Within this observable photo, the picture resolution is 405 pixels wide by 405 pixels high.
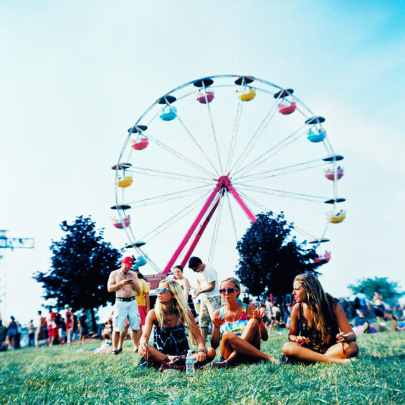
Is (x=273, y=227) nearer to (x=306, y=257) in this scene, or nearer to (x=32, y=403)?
(x=306, y=257)

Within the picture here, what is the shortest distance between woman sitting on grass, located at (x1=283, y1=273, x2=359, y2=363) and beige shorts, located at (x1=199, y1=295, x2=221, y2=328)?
9.28ft

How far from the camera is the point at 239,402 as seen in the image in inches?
87.9

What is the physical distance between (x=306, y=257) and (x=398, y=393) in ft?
62.9

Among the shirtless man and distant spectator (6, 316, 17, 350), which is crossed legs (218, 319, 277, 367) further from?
distant spectator (6, 316, 17, 350)

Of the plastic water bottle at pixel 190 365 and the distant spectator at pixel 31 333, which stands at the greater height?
the distant spectator at pixel 31 333

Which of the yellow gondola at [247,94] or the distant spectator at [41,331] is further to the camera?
the yellow gondola at [247,94]

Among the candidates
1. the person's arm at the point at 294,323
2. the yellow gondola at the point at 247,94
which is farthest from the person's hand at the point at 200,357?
the yellow gondola at the point at 247,94

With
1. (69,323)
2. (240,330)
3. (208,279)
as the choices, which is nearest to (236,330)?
(240,330)

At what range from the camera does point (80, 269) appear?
753 inches

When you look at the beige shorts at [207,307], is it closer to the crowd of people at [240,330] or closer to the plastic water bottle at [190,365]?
the crowd of people at [240,330]

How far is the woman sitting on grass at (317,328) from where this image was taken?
11.5ft

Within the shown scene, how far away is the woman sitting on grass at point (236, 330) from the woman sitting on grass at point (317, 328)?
277mm

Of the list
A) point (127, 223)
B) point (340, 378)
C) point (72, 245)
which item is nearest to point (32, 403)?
point (340, 378)

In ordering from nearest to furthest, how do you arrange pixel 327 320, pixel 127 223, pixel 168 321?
pixel 327 320 → pixel 168 321 → pixel 127 223
